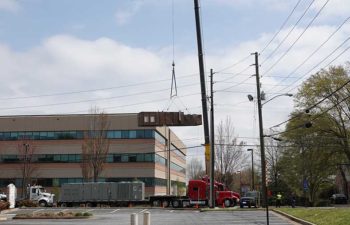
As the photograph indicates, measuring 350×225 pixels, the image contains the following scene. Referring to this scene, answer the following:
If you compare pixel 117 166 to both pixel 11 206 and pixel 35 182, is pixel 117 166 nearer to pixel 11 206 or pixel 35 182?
pixel 35 182

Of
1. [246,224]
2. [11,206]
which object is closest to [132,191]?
[11,206]

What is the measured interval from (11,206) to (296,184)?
3422 cm

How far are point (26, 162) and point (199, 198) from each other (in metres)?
36.7

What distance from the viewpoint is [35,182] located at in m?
80.9

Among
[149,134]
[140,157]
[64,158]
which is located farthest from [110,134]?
[64,158]

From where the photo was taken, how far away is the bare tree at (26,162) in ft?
258

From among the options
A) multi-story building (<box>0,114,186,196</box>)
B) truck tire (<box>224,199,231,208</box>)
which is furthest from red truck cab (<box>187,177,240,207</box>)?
multi-story building (<box>0,114,186,196</box>)

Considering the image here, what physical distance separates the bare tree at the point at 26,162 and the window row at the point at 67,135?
5.04 feet

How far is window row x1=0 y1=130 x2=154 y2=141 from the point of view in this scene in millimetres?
81625

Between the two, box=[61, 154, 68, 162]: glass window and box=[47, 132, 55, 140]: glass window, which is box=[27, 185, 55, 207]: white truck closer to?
box=[61, 154, 68, 162]: glass window

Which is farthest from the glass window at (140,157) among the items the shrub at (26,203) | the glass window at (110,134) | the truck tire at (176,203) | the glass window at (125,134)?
the truck tire at (176,203)

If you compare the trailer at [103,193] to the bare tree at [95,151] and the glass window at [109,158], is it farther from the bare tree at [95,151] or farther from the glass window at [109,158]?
the glass window at [109,158]

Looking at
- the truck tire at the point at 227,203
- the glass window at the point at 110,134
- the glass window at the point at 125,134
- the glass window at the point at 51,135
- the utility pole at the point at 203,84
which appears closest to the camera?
the utility pole at the point at 203,84

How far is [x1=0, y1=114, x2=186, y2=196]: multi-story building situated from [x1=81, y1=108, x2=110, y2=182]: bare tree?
2.93 meters
